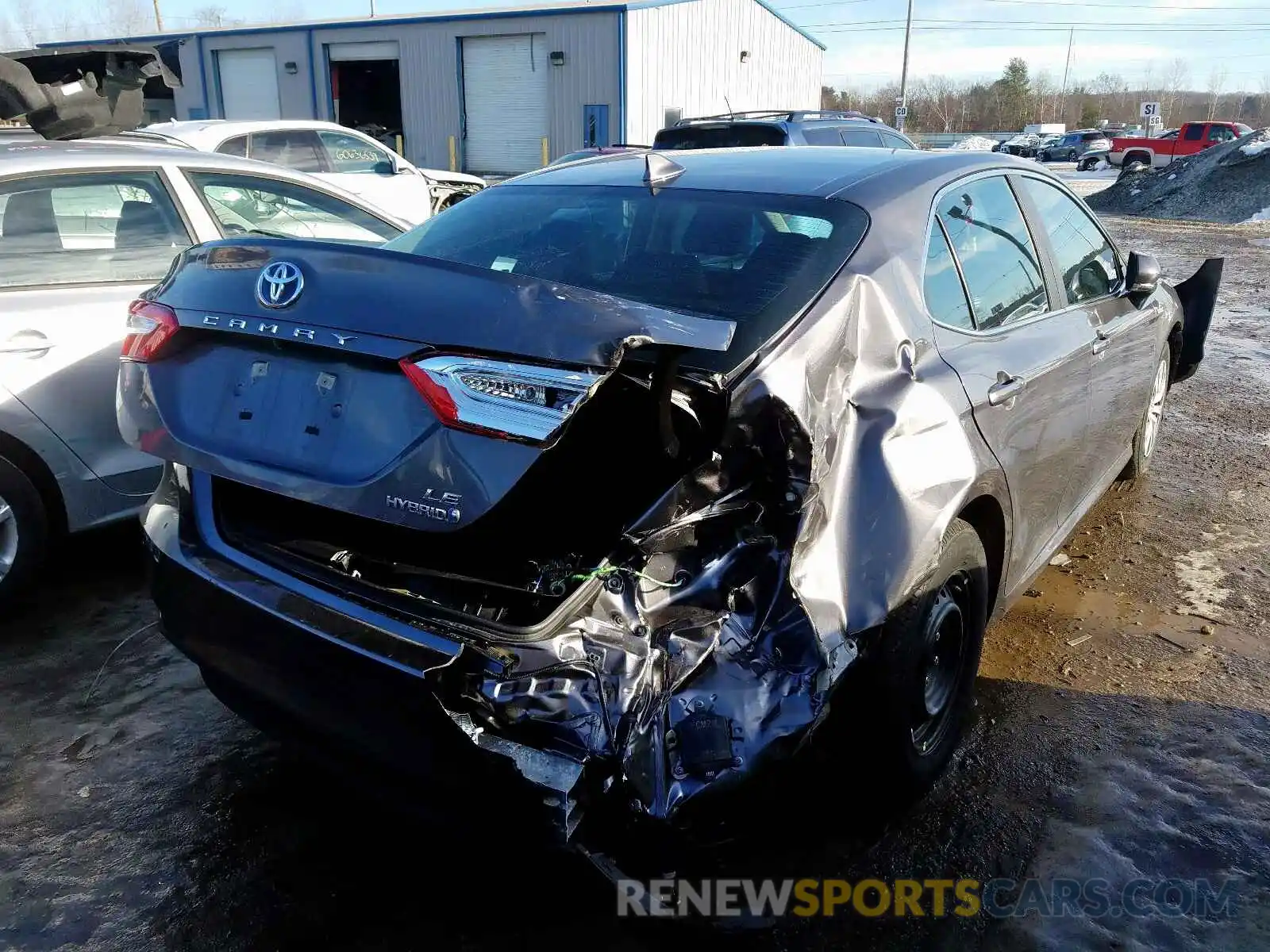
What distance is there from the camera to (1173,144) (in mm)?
35781

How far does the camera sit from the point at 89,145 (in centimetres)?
426

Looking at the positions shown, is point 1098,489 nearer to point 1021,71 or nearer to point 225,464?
point 225,464

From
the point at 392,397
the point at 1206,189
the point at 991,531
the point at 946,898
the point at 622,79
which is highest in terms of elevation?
the point at 622,79

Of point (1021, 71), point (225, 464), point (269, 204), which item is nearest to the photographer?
point (225, 464)

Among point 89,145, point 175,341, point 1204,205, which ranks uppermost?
point 89,145

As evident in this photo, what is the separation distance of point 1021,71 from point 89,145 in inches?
3394

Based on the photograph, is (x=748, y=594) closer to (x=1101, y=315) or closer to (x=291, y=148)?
(x=1101, y=315)

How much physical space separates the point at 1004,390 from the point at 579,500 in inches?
54.6

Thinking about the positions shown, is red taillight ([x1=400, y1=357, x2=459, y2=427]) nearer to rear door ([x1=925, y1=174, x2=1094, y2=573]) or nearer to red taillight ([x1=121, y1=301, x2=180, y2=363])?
red taillight ([x1=121, y1=301, x2=180, y2=363])

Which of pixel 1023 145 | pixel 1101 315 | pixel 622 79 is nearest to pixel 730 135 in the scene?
pixel 1101 315

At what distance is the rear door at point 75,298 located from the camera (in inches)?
146

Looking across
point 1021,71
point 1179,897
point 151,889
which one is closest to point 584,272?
point 151,889

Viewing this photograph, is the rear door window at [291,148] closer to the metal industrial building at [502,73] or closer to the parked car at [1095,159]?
the metal industrial building at [502,73]

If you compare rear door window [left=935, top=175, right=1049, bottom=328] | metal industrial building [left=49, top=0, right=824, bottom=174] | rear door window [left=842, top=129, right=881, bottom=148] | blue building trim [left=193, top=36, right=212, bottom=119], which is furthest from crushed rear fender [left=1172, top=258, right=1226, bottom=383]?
blue building trim [left=193, top=36, right=212, bottom=119]
